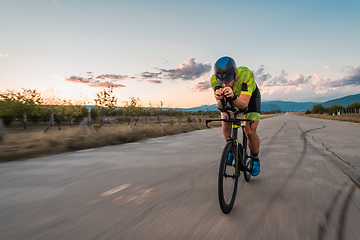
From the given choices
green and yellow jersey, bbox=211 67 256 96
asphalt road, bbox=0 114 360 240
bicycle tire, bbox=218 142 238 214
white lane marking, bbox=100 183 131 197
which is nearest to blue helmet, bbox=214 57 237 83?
green and yellow jersey, bbox=211 67 256 96

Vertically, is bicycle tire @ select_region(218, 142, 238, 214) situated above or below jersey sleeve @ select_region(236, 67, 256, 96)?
below

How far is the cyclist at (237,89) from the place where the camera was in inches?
98.8

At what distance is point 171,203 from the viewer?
2748 mm

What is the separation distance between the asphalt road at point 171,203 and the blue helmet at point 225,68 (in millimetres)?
1613

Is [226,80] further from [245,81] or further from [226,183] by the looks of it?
[226,183]

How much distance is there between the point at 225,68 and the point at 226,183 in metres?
1.35

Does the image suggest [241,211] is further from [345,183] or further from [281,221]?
[345,183]

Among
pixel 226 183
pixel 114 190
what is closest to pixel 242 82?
pixel 226 183

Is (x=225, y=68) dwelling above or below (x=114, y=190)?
above

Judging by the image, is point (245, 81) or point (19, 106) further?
point (19, 106)

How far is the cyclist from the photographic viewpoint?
2.51 m

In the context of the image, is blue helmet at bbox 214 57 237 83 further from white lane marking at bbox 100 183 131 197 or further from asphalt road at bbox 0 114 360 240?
white lane marking at bbox 100 183 131 197

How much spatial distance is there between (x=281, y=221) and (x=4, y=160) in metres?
6.87

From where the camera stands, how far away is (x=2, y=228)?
2.12 m
